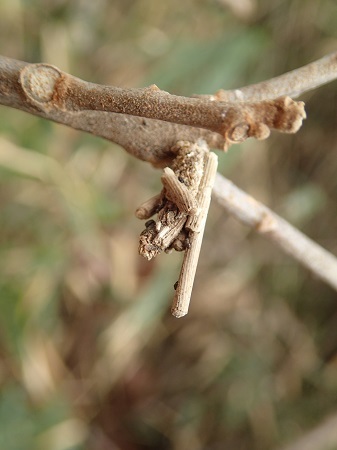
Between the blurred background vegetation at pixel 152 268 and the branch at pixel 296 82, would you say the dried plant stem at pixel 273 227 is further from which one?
the blurred background vegetation at pixel 152 268

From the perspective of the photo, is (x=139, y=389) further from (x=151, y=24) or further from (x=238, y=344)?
(x=151, y=24)

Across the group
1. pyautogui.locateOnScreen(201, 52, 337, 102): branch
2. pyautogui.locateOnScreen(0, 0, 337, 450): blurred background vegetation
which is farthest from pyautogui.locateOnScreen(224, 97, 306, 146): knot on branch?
pyautogui.locateOnScreen(0, 0, 337, 450): blurred background vegetation

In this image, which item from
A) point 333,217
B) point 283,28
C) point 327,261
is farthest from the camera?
point 333,217

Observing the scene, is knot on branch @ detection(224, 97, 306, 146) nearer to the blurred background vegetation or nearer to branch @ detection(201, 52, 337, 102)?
branch @ detection(201, 52, 337, 102)

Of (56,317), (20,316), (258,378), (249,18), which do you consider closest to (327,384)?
(258,378)

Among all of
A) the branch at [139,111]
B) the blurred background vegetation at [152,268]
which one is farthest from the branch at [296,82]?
the blurred background vegetation at [152,268]

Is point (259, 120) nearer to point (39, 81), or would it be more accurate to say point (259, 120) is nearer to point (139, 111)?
point (139, 111)
